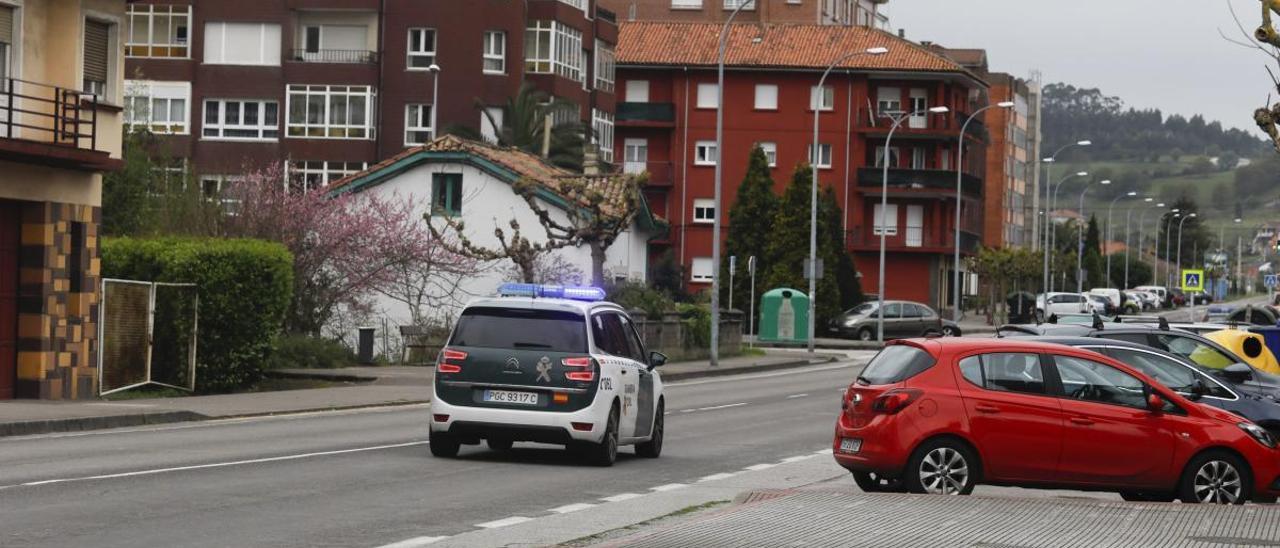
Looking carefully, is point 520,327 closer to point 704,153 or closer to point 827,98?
point 704,153

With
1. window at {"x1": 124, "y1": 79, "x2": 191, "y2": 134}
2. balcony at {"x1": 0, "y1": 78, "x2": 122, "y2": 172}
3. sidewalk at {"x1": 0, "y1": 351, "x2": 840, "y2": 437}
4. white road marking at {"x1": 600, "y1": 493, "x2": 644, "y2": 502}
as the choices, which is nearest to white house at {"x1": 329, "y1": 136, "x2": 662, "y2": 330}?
sidewalk at {"x1": 0, "y1": 351, "x2": 840, "y2": 437}

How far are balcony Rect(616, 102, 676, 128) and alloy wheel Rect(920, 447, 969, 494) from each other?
76.8 metres

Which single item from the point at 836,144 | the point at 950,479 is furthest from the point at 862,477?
the point at 836,144

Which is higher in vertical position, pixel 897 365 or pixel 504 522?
pixel 897 365

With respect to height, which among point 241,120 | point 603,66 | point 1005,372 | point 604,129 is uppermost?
point 603,66

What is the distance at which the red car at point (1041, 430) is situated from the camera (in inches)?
642

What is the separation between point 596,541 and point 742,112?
8187 cm

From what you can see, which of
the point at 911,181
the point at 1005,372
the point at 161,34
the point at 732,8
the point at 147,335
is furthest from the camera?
the point at 732,8

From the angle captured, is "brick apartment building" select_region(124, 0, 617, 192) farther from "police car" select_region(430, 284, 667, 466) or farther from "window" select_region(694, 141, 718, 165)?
"police car" select_region(430, 284, 667, 466)

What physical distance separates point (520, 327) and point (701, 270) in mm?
72532

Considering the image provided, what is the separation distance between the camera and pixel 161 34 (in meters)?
71.4

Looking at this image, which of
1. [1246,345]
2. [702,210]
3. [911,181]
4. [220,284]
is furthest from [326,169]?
[1246,345]

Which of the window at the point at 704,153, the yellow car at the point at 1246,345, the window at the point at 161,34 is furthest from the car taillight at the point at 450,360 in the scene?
the window at the point at 704,153

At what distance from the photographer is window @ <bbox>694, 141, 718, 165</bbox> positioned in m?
93.4
